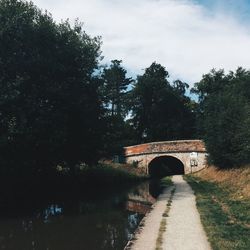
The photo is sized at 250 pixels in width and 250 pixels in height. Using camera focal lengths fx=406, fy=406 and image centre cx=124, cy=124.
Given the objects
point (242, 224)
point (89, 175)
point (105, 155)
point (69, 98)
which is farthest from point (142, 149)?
point (242, 224)

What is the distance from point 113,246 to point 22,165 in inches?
371

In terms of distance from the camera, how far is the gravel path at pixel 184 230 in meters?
10.8

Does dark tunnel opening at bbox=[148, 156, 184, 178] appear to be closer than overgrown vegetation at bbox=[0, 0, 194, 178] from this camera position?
No

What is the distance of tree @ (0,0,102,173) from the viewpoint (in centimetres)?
1944

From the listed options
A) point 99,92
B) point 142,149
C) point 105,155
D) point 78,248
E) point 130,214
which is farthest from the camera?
point 142,149

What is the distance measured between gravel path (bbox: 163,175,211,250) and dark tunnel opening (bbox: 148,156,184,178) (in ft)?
115

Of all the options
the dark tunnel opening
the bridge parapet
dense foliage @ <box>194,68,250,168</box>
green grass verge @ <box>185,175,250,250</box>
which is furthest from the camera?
the dark tunnel opening

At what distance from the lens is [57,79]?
22.4 m

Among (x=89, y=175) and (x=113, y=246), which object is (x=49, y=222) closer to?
(x=113, y=246)

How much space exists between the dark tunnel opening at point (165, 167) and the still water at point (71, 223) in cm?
3134

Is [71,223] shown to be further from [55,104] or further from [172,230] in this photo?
[55,104]

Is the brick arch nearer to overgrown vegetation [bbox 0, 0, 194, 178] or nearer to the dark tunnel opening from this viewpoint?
the dark tunnel opening

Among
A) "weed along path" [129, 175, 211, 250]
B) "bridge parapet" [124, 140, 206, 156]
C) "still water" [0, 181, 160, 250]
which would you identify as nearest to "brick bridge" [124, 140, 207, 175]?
"bridge parapet" [124, 140, 206, 156]

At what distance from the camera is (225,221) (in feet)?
45.8
